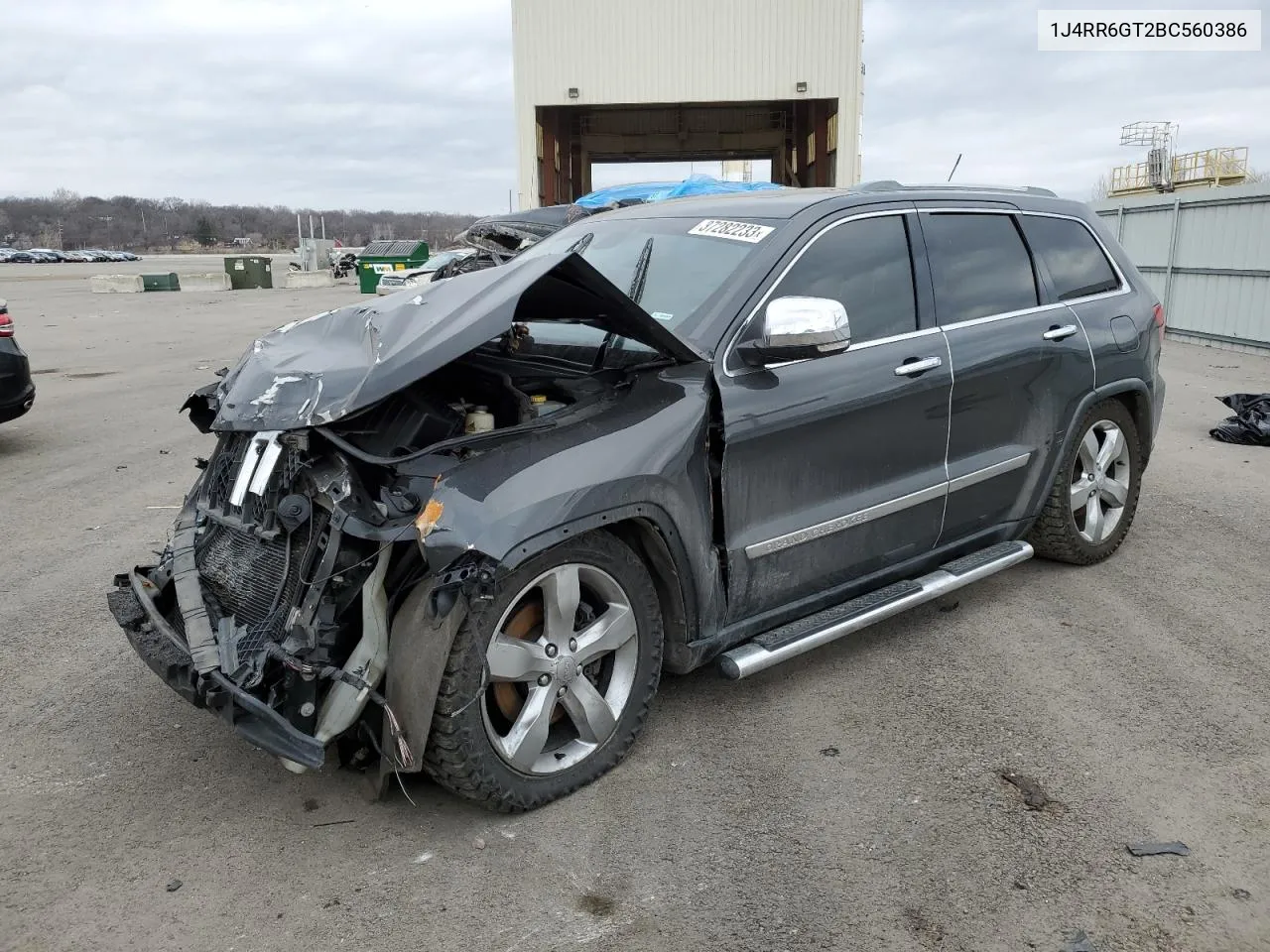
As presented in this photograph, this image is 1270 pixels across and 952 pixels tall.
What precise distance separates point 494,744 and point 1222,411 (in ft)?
30.2

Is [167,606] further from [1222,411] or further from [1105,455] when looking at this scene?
[1222,411]

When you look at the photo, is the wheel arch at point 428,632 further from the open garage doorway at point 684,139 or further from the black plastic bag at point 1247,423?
the open garage doorway at point 684,139

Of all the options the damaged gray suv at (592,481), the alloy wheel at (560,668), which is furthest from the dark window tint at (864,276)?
the alloy wheel at (560,668)

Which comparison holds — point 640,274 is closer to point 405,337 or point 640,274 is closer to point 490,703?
point 405,337

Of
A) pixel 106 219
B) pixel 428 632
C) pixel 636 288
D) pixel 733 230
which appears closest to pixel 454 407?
pixel 428 632

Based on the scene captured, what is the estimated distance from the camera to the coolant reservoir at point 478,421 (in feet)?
10.7

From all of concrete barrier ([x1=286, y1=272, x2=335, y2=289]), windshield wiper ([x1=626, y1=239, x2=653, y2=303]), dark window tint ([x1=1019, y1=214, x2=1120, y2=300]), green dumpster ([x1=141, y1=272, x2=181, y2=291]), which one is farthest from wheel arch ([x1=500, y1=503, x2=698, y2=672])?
concrete barrier ([x1=286, y1=272, x2=335, y2=289])

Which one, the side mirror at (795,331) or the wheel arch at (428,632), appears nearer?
the wheel arch at (428,632)

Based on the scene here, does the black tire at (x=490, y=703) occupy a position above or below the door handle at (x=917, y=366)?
below

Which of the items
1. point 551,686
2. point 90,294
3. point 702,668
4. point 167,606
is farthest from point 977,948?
point 90,294

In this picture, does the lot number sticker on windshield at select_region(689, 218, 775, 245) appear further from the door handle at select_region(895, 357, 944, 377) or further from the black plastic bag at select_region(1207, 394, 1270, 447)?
the black plastic bag at select_region(1207, 394, 1270, 447)

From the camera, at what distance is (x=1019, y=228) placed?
4.71 meters

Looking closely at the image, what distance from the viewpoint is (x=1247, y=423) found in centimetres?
820

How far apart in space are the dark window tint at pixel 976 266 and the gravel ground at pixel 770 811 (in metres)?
1.41
